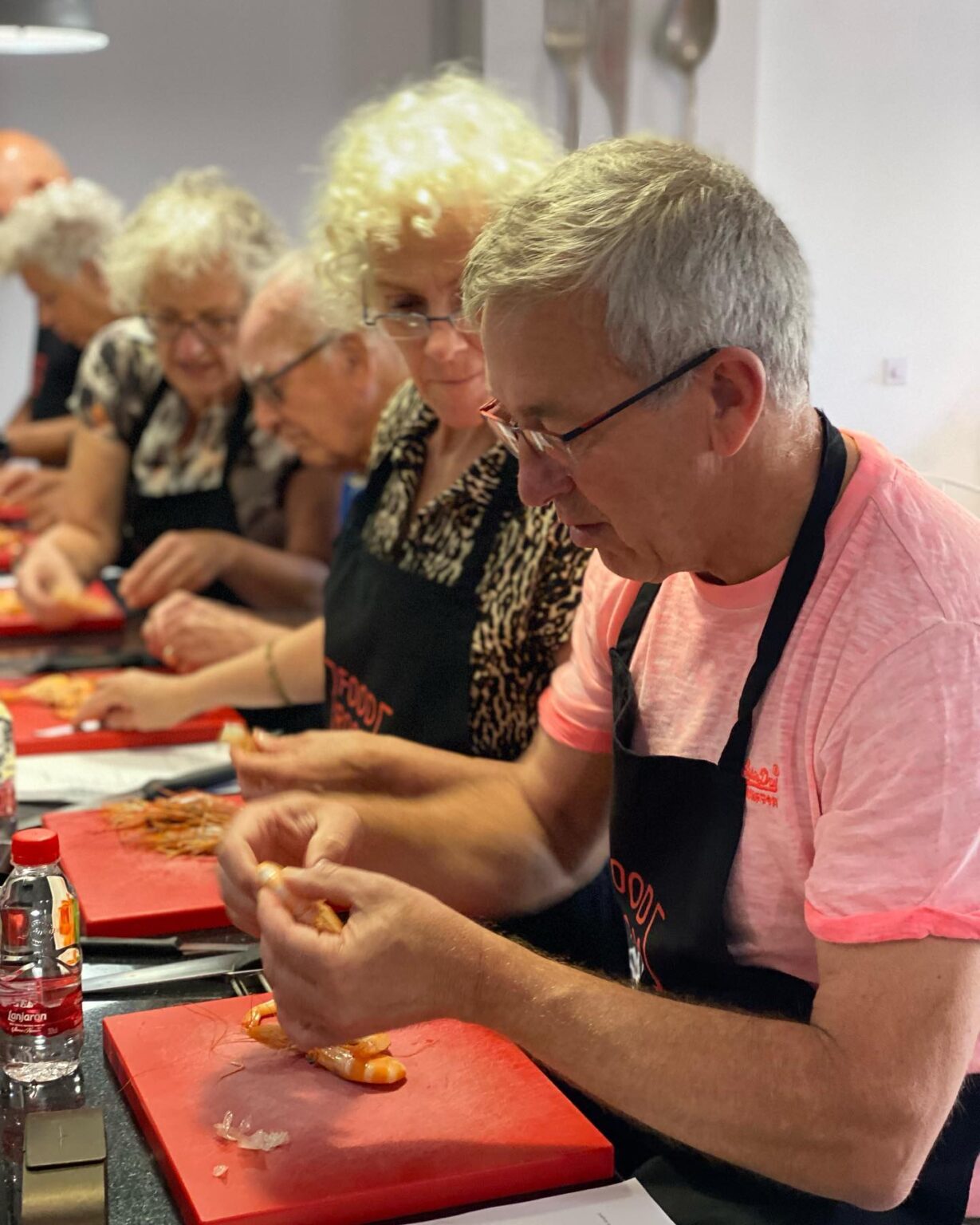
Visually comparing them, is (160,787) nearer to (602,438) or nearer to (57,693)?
(57,693)

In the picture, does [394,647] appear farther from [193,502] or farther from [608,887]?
[193,502]

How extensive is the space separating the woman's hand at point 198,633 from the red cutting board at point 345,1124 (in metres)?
1.54

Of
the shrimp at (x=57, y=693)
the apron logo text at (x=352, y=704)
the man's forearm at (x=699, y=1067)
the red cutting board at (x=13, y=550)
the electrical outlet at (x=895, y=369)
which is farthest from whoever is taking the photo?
the red cutting board at (x=13, y=550)

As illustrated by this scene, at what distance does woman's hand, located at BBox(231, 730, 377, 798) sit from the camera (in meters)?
1.81

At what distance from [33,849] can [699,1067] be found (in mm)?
614

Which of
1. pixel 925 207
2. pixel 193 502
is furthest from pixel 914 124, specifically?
pixel 193 502

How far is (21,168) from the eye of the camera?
5227 millimetres

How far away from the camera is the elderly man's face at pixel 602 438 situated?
1202 millimetres

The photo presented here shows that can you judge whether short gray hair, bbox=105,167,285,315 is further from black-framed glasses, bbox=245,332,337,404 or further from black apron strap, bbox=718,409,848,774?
black apron strap, bbox=718,409,848,774

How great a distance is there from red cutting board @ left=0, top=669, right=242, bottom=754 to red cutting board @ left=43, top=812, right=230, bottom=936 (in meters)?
0.52

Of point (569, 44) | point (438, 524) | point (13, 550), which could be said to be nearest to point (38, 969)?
point (438, 524)

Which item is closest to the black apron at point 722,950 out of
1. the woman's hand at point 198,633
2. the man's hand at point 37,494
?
the woman's hand at point 198,633

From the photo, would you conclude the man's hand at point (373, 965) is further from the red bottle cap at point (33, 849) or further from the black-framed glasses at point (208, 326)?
the black-framed glasses at point (208, 326)

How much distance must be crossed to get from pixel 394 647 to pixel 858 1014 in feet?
3.64
